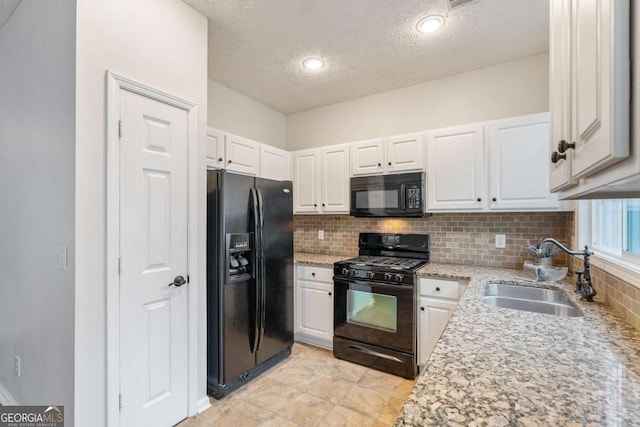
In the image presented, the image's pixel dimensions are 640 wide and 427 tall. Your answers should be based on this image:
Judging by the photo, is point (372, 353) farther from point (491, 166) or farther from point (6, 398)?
point (6, 398)

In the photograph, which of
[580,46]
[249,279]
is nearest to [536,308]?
[580,46]

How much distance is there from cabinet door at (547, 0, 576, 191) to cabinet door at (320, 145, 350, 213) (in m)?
2.09

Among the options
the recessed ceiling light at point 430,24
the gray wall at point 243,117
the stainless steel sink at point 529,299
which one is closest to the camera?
the stainless steel sink at point 529,299

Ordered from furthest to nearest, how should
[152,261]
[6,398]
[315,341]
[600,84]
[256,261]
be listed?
[315,341]
[256,261]
[6,398]
[152,261]
[600,84]

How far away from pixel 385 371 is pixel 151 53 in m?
2.91

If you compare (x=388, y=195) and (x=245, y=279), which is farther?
(x=388, y=195)

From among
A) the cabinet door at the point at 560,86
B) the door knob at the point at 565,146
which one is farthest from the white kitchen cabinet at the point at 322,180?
the door knob at the point at 565,146

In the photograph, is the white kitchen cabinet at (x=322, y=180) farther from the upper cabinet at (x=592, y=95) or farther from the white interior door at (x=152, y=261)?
the upper cabinet at (x=592, y=95)

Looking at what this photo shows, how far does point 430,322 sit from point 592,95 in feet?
7.01

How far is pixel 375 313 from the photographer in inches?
104

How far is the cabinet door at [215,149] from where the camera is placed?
2.58 metres

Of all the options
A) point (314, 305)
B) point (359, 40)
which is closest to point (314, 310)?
point (314, 305)

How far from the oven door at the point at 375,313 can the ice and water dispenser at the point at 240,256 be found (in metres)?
0.87

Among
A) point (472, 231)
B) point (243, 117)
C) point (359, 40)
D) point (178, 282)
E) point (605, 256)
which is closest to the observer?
point (605, 256)
